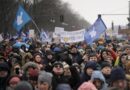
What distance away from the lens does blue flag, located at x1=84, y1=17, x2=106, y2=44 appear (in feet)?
59.4

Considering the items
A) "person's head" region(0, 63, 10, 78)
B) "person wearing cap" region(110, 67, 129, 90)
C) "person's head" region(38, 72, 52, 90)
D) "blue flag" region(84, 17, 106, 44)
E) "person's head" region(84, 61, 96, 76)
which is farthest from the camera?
"blue flag" region(84, 17, 106, 44)

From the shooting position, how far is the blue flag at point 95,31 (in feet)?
59.4

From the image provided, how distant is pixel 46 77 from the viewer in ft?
20.9

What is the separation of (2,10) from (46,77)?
52.3m

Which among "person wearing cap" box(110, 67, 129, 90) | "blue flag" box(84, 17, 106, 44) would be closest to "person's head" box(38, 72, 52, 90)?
"person wearing cap" box(110, 67, 129, 90)

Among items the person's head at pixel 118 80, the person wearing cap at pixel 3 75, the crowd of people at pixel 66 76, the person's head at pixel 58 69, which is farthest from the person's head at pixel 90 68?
the person's head at pixel 118 80

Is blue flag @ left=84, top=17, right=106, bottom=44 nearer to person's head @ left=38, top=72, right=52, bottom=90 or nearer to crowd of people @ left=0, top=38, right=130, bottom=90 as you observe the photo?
crowd of people @ left=0, top=38, right=130, bottom=90

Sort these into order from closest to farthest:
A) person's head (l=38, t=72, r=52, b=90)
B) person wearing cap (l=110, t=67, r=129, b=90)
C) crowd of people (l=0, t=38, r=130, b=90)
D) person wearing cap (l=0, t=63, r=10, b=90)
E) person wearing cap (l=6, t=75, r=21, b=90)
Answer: person wearing cap (l=110, t=67, r=129, b=90) < crowd of people (l=0, t=38, r=130, b=90) < person's head (l=38, t=72, r=52, b=90) < person wearing cap (l=6, t=75, r=21, b=90) < person wearing cap (l=0, t=63, r=10, b=90)

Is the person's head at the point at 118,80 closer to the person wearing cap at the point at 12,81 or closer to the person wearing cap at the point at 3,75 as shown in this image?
the person wearing cap at the point at 12,81

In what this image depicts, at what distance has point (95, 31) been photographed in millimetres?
18219

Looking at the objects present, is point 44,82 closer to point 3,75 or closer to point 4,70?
point 3,75

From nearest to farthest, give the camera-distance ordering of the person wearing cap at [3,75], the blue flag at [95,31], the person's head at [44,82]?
the person's head at [44,82] < the person wearing cap at [3,75] < the blue flag at [95,31]

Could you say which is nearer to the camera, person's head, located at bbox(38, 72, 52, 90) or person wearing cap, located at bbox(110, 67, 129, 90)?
person wearing cap, located at bbox(110, 67, 129, 90)

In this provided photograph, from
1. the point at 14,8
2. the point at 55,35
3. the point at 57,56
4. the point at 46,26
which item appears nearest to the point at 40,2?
the point at 46,26
